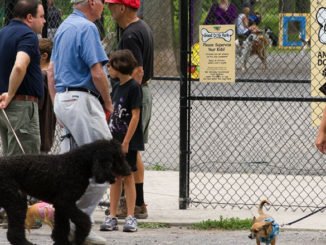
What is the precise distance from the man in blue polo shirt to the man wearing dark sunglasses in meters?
0.51

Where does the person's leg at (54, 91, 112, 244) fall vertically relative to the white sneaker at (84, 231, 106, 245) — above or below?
above

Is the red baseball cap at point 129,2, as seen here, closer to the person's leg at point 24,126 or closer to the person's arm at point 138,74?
the person's arm at point 138,74

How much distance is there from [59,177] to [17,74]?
1.22 metres

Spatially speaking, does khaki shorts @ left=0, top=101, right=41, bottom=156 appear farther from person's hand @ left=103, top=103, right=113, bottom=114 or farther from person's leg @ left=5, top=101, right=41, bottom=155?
person's hand @ left=103, top=103, right=113, bottom=114

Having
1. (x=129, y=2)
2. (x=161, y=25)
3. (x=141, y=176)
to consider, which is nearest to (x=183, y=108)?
(x=141, y=176)

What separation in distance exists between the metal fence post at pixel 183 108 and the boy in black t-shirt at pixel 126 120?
81 centimetres

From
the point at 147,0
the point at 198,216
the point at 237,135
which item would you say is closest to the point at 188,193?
the point at 198,216

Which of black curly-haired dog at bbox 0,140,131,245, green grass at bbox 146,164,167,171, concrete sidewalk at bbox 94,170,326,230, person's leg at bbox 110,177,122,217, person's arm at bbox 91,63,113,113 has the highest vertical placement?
person's arm at bbox 91,63,113,113

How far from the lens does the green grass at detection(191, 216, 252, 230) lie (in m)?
8.38

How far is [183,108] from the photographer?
29.8 feet

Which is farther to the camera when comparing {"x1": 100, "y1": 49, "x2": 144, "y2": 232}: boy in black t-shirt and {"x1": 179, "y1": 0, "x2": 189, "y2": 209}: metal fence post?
{"x1": 179, "y1": 0, "x2": 189, "y2": 209}: metal fence post

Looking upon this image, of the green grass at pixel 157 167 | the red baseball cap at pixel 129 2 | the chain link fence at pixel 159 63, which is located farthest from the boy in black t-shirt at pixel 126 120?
the green grass at pixel 157 167

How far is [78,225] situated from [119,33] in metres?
2.81

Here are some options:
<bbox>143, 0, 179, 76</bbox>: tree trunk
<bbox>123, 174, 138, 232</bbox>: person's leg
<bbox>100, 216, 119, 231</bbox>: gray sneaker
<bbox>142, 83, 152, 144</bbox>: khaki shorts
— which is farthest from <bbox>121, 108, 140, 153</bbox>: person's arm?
<bbox>143, 0, 179, 76</bbox>: tree trunk
